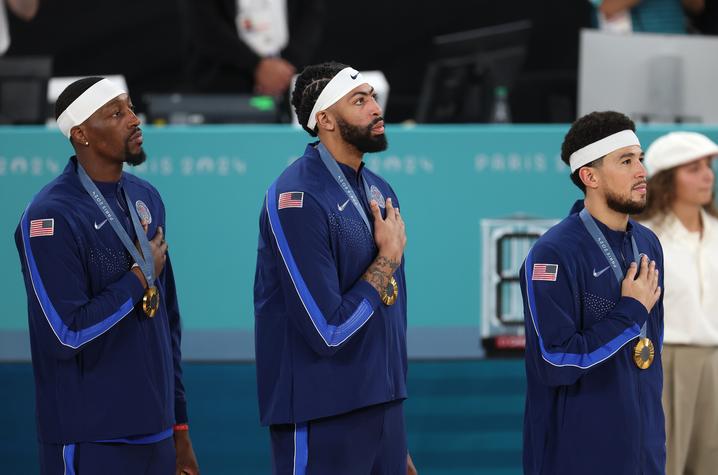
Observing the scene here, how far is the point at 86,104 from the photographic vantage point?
3.93 metres


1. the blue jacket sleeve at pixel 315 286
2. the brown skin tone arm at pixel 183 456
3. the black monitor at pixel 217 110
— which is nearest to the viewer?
the blue jacket sleeve at pixel 315 286

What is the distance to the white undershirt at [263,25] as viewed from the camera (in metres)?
6.43

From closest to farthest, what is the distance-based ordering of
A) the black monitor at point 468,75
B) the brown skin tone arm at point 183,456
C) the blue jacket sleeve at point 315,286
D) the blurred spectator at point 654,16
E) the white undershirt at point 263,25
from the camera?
the blue jacket sleeve at point 315,286
the brown skin tone arm at point 183,456
the black monitor at point 468,75
the white undershirt at point 263,25
the blurred spectator at point 654,16

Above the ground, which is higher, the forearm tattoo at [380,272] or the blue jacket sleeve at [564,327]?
the forearm tattoo at [380,272]

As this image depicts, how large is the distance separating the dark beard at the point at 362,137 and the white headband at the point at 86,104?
2.49 ft

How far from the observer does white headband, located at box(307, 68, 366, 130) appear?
3.86 meters

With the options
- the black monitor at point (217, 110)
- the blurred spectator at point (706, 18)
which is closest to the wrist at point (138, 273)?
→ the black monitor at point (217, 110)

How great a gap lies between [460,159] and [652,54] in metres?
1.31

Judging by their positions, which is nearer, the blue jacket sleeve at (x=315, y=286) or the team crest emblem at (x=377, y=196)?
the blue jacket sleeve at (x=315, y=286)

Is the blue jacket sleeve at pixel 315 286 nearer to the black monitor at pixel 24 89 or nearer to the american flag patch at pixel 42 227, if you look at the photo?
the american flag patch at pixel 42 227

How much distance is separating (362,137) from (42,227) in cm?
101

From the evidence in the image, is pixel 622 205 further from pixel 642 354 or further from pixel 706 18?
pixel 706 18

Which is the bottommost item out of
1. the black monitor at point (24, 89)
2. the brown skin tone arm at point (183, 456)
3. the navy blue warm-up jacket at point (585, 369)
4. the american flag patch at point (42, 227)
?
the brown skin tone arm at point (183, 456)

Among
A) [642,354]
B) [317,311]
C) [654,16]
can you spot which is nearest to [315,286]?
[317,311]
